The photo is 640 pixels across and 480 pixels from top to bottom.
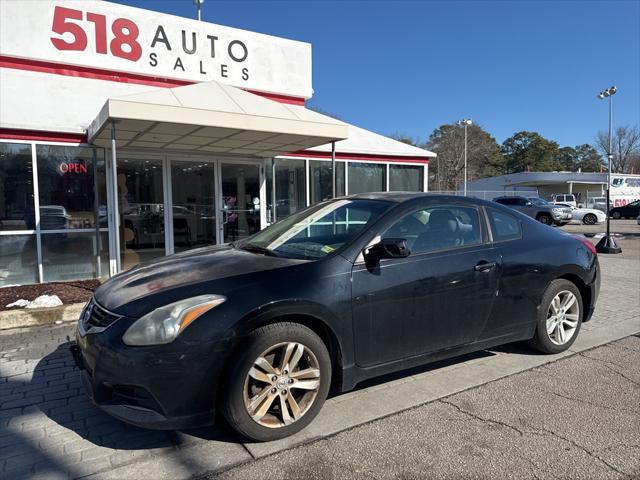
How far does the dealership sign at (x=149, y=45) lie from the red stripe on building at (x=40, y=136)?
1556mm

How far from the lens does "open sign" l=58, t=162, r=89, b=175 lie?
26.2ft

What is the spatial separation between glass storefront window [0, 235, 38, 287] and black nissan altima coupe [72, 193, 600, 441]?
17.5 feet

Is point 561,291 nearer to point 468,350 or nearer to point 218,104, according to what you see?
point 468,350

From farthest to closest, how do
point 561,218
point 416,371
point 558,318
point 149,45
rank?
point 561,218 → point 149,45 → point 558,318 → point 416,371

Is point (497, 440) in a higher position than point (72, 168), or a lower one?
lower

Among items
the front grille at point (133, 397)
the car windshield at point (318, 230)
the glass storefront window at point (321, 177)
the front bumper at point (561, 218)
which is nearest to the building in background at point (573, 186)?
the front bumper at point (561, 218)

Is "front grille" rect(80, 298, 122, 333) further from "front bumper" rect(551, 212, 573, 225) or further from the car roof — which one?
"front bumper" rect(551, 212, 573, 225)

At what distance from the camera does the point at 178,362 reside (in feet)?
8.74

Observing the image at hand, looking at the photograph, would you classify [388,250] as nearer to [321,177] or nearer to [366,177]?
[321,177]

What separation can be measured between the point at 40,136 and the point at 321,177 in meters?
5.75

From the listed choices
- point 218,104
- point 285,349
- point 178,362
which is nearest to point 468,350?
point 285,349

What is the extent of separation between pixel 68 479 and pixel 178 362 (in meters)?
0.88

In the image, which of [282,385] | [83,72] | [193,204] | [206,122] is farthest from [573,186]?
[282,385]

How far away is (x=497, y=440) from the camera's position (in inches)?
117
